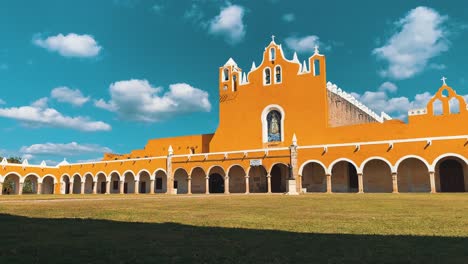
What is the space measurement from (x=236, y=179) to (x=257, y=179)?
7.05 feet

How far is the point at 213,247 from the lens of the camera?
199 inches

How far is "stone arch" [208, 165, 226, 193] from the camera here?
3870 cm

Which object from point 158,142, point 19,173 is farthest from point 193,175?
point 19,173

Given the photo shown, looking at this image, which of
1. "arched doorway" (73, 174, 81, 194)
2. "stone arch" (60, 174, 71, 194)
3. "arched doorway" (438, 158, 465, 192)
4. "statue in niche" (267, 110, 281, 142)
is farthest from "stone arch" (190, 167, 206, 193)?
"arched doorway" (438, 158, 465, 192)

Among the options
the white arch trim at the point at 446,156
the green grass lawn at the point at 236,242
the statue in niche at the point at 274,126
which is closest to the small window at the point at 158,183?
the statue in niche at the point at 274,126

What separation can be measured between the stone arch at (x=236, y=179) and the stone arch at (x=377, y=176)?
1079 cm

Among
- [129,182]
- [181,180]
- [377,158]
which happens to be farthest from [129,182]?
[377,158]

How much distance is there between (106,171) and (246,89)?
18.4m

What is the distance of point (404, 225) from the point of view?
7363mm

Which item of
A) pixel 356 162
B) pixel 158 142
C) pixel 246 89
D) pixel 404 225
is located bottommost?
pixel 404 225

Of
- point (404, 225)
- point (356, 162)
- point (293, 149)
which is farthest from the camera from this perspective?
point (293, 149)

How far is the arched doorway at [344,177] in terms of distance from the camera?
32.6 metres

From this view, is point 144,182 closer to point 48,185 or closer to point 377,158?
point 48,185

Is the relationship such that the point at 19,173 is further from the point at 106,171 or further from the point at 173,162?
the point at 173,162
